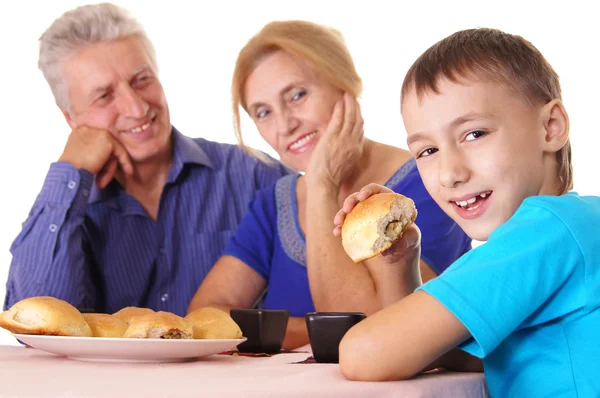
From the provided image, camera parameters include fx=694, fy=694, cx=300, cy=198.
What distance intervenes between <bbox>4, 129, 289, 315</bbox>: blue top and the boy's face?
4.82 ft

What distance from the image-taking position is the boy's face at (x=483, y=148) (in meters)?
1.10

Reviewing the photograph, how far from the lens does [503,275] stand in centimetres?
90

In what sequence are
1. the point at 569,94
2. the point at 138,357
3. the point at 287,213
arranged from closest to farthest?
the point at 138,357 → the point at 287,213 → the point at 569,94

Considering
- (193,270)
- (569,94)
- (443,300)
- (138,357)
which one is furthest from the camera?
(569,94)

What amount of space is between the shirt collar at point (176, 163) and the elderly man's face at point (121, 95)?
7cm

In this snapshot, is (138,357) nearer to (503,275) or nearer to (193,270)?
(503,275)

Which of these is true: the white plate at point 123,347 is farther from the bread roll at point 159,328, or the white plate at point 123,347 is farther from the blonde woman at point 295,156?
the blonde woman at point 295,156

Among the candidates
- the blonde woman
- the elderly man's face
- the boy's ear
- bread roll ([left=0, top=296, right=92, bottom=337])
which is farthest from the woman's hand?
bread roll ([left=0, top=296, right=92, bottom=337])

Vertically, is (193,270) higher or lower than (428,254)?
higher

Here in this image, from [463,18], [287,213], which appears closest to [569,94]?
[463,18]

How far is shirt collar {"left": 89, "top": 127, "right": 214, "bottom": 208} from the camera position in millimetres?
2469

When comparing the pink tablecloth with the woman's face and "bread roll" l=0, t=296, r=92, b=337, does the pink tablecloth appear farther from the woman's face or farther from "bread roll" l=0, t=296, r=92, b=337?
the woman's face

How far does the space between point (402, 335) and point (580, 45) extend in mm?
3480

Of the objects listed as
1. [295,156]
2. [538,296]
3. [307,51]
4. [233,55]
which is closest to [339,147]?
[295,156]
